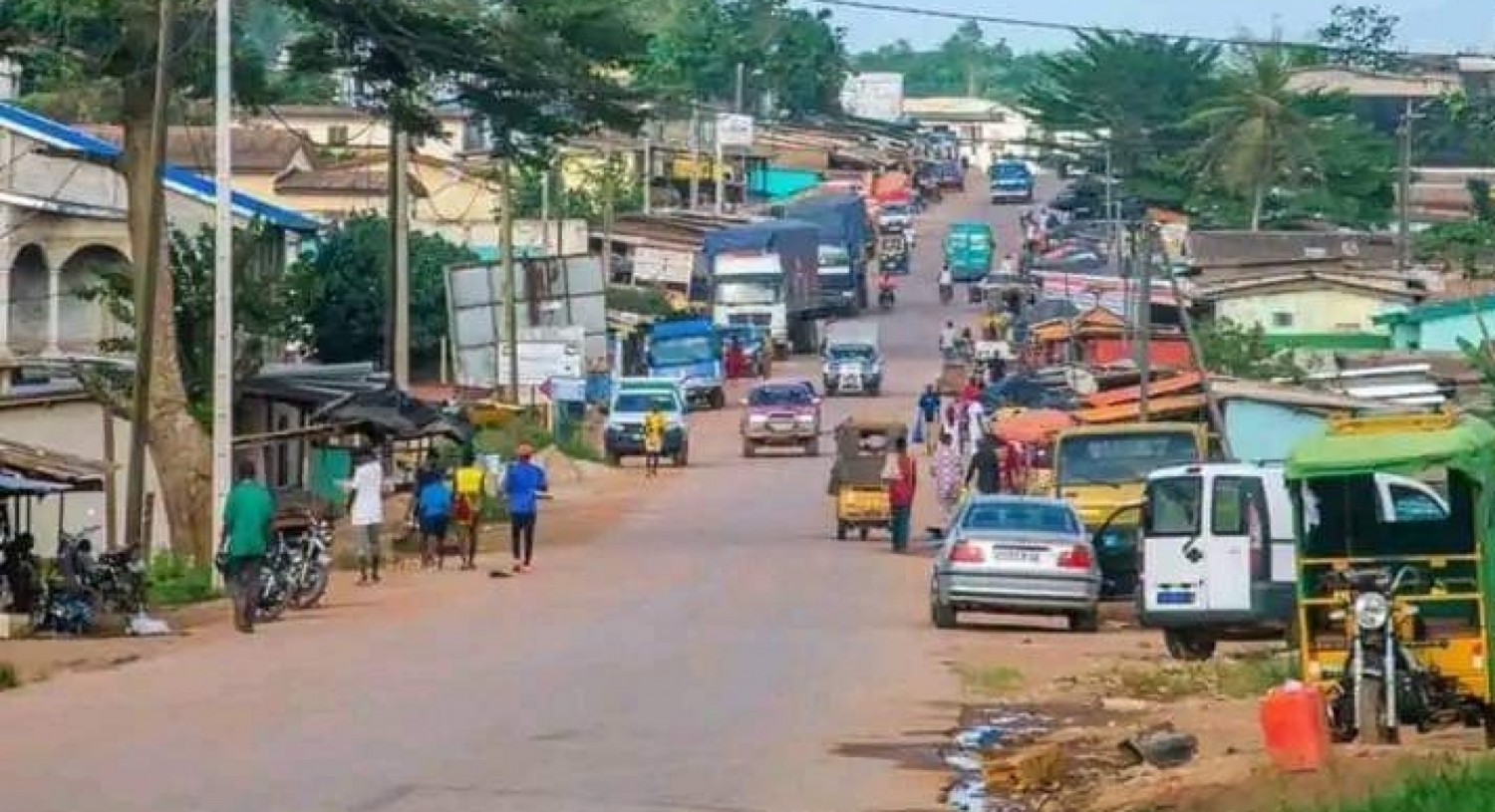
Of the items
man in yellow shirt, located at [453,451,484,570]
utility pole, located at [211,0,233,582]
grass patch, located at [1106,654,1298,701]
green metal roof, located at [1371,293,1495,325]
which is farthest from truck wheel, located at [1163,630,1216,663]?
green metal roof, located at [1371,293,1495,325]

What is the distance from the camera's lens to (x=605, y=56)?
45.4 m

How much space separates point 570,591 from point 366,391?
12658 millimetres

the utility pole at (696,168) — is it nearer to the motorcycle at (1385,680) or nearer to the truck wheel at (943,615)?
the truck wheel at (943,615)

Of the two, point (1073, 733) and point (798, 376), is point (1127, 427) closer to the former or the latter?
point (1073, 733)

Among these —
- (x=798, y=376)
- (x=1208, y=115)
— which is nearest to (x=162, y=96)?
(x=798, y=376)

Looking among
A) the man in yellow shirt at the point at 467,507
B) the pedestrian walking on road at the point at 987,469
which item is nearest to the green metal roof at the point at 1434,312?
the pedestrian walking on road at the point at 987,469

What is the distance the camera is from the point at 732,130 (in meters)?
134

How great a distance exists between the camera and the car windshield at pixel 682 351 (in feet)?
276

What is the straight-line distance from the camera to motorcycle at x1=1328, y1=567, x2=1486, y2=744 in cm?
1927

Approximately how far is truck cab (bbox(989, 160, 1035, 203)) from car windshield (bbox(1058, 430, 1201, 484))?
110 meters

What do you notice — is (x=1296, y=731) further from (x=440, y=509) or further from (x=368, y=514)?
(x=440, y=509)

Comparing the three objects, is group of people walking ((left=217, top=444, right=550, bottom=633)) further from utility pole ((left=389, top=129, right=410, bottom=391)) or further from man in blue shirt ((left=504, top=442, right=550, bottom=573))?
utility pole ((left=389, top=129, right=410, bottom=391))

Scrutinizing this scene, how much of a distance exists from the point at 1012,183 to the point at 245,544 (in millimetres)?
120622

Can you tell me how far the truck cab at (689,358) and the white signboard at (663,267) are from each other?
76.2ft
